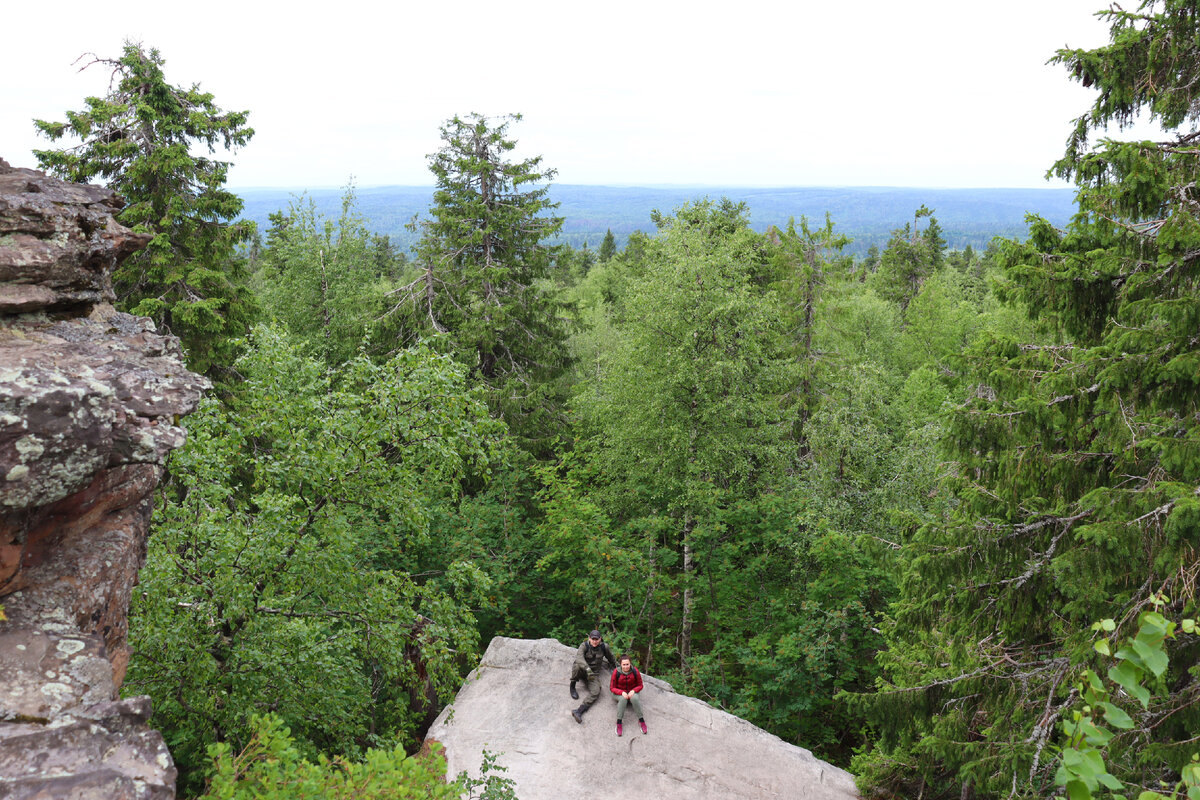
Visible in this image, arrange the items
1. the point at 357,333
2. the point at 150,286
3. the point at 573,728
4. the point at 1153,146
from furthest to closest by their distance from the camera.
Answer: the point at 357,333 → the point at 150,286 → the point at 573,728 → the point at 1153,146

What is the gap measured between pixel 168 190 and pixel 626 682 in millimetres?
13271

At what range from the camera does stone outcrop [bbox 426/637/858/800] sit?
11.0 meters

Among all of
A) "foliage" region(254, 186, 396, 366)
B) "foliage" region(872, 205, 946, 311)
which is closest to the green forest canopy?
"foliage" region(254, 186, 396, 366)

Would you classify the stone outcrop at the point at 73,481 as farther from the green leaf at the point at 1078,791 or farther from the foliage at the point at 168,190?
the foliage at the point at 168,190

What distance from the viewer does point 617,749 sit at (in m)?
11.6

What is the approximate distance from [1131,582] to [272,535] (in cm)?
923

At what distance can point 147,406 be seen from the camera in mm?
5754

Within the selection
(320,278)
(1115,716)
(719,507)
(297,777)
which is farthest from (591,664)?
(320,278)

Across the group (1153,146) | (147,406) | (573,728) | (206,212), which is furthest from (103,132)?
(1153,146)

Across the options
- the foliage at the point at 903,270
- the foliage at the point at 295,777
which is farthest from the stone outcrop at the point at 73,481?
the foliage at the point at 903,270

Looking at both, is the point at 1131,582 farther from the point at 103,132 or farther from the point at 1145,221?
the point at 103,132

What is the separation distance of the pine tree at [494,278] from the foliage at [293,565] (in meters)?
12.0

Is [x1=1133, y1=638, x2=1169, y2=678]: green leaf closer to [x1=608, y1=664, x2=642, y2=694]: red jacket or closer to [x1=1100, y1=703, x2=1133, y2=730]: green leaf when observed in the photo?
[x1=1100, y1=703, x2=1133, y2=730]: green leaf

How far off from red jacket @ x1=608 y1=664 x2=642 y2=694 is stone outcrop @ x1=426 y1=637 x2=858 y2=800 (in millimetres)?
497
